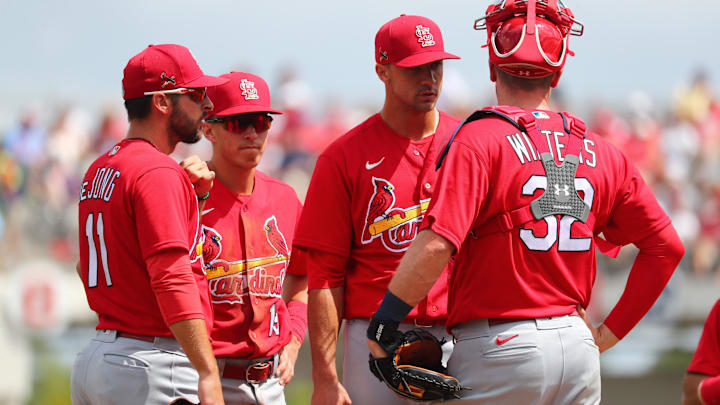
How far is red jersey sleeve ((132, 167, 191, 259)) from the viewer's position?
3.68 m

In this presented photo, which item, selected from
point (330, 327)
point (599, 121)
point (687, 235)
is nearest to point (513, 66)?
point (330, 327)

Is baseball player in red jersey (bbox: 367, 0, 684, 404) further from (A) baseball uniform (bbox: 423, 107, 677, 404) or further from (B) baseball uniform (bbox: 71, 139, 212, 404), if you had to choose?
(B) baseball uniform (bbox: 71, 139, 212, 404)

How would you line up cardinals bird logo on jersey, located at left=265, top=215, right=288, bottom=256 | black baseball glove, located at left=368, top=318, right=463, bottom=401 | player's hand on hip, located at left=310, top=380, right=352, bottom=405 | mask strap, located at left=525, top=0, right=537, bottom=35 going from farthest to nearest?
1. cardinals bird logo on jersey, located at left=265, top=215, right=288, bottom=256
2. player's hand on hip, located at left=310, top=380, right=352, bottom=405
3. mask strap, located at left=525, top=0, right=537, bottom=35
4. black baseball glove, located at left=368, top=318, right=463, bottom=401

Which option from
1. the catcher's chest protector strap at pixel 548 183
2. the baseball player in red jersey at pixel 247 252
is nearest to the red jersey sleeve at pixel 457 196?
the catcher's chest protector strap at pixel 548 183

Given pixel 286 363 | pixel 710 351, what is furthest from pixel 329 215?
pixel 710 351

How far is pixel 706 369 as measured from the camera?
3.98 meters

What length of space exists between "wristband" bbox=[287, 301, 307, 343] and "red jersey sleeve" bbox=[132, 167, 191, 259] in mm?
1438

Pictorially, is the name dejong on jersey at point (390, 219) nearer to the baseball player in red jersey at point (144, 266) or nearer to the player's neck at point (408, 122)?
the player's neck at point (408, 122)

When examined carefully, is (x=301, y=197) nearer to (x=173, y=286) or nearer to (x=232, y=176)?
(x=232, y=176)

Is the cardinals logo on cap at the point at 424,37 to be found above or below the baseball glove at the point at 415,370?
above

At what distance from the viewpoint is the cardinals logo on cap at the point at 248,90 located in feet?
16.1

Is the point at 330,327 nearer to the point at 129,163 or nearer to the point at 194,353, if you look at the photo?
the point at 194,353

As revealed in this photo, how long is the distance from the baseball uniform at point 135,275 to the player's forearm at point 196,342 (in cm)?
5

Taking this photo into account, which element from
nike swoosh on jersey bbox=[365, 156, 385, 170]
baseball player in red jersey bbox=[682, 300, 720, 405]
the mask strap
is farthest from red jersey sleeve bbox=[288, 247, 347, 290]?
baseball player in red jersey bbox=[682, 300, 720, 405]
